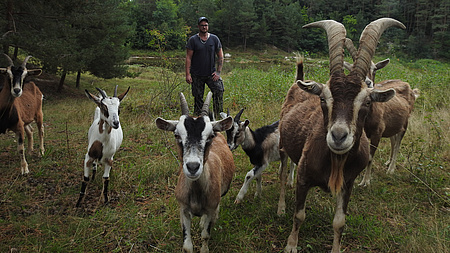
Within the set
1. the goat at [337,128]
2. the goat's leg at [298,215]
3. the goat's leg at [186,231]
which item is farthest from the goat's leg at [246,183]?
the goat's leg at [186,231]

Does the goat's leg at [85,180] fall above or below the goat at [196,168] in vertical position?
below

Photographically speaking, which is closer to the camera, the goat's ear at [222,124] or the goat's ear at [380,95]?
the goat's ear at [380,95]

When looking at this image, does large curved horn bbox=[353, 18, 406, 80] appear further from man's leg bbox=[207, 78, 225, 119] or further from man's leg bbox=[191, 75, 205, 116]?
man's leg bbox=[191, 75, 205, 116]

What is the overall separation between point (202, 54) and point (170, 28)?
1910 mm

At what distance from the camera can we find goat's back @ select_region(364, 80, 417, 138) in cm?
447

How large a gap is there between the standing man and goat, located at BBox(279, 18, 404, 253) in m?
3.66

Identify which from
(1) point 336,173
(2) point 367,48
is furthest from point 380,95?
(1) point 336,173

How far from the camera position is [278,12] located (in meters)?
60.9

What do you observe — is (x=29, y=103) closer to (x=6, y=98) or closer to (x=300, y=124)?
(x=6, y=98)

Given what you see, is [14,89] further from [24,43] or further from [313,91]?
[24,43]

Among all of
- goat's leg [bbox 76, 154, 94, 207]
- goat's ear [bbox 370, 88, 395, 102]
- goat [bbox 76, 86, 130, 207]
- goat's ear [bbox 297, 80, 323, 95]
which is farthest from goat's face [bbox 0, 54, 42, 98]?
goat's ear [bbox 370, 88, 395, 102]

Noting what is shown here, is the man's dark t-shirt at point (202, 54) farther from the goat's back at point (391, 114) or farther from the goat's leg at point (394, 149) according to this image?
the goat's leg at point (394, 149)

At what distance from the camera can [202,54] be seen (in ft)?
21.6

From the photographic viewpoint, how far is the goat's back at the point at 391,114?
4.47 meters
